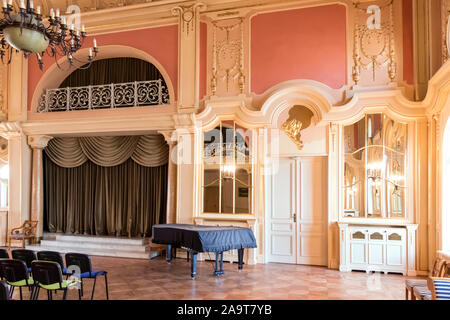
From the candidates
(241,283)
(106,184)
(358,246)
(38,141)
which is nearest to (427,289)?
(241,283)

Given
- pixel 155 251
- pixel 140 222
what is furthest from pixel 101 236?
pixel 155 251

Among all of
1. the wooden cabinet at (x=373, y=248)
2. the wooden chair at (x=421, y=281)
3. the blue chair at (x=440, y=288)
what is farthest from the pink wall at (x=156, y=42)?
the blue chair at (x=440, y=288)

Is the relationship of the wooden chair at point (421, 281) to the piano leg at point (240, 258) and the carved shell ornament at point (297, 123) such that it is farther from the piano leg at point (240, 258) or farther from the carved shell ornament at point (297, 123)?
the carved shell ornament at point (297, 123)

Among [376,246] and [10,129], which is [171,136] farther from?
[376,246]

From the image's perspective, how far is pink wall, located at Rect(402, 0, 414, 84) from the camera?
25.6ft

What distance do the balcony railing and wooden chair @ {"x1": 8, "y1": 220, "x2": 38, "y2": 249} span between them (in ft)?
9.94

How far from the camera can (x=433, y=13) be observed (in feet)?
24.6

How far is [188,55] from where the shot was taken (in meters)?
9.12

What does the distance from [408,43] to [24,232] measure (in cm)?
1007

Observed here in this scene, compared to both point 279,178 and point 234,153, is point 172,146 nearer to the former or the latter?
point 234,153

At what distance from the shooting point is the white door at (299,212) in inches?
326

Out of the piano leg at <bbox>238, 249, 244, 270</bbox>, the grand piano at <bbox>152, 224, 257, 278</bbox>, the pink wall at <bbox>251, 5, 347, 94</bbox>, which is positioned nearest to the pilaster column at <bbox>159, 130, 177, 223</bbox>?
the grand piano at <bbox>152, 224, 257, 278</bbox>

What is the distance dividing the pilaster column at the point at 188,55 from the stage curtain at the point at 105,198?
2341mm

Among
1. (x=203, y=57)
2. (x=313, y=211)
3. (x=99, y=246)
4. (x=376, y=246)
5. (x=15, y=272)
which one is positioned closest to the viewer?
(x=15, y=272)
